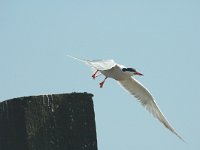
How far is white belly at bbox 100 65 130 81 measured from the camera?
13914mm

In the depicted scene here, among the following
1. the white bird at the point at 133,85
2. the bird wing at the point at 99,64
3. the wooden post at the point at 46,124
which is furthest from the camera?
the white bird at the point at 133,85

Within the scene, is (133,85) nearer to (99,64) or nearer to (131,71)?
(131,71)

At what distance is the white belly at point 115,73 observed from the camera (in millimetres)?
13914

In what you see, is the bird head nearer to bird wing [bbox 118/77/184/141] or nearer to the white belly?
the white belly

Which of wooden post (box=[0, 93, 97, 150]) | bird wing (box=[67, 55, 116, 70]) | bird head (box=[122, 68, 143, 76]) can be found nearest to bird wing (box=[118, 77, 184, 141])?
bird head (box=[122, 68, 143, 76])

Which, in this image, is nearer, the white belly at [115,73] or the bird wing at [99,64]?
the bird wing at [99,64]

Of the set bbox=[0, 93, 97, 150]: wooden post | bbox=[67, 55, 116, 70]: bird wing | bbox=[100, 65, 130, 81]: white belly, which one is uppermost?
bbox=[100, 65, 130, 81]: white belly

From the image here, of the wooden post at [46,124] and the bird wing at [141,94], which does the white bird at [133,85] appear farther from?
Answer: the wooden post at [46,124]

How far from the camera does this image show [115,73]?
14.0 m

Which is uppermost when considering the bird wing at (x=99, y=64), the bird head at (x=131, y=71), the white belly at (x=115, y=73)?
the bird head at (x=131, y=71)

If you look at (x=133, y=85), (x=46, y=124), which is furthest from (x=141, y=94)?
(x=46, y=124)

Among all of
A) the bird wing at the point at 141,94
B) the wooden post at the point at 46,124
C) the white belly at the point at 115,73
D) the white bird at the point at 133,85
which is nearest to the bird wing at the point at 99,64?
the white bird at the point at 133,85

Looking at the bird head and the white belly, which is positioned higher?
the bird head

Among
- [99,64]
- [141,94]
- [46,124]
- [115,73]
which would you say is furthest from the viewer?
[141,94]
